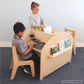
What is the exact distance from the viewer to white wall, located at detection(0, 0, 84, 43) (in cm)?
282

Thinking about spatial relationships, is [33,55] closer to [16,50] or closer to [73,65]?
[16,50]

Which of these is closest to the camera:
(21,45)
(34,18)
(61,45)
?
(21,45)

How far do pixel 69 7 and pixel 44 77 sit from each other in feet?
5.94

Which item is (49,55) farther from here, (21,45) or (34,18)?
(34,18)

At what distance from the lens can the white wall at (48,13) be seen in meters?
2.82

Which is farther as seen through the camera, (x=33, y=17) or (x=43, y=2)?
(x=43, y=2)

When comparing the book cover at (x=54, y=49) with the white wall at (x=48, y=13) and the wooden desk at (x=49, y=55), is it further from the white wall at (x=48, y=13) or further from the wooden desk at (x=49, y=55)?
the white wall at (x=48, y=13)

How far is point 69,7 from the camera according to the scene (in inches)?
114

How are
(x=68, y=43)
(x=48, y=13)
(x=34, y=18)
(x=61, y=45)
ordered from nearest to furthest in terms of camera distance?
(x=61, y=45), (x=68, y=43), (x=34, y=18), (x=48, y=13)

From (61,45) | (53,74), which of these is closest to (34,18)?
(61,45)

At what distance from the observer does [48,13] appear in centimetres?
290

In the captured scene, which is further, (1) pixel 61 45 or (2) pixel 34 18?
(2) pixel 34 18

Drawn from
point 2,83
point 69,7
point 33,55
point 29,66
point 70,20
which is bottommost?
point 2,83

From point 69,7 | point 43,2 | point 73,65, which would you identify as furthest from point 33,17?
point 73,65
